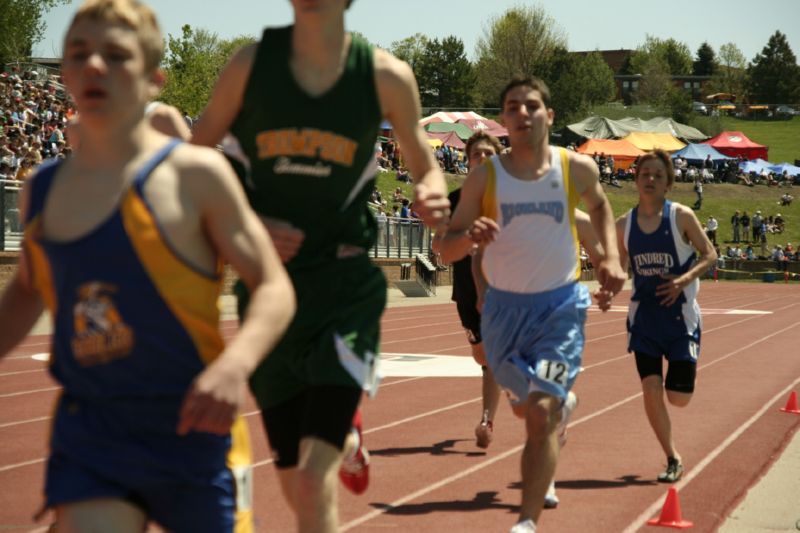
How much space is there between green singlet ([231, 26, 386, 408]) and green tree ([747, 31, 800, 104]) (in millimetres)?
158688

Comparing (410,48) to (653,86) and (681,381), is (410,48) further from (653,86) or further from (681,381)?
(681,381)

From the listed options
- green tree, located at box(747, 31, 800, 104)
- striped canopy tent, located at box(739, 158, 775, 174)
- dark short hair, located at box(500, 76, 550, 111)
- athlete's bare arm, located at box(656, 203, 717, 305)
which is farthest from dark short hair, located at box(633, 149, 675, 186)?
green tree, located at box(747, 31, 800, 104)

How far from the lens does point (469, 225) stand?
252 inches

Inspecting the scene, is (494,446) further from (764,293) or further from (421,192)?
(764,293)

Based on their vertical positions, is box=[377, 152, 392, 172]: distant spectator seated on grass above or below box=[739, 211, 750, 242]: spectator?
above

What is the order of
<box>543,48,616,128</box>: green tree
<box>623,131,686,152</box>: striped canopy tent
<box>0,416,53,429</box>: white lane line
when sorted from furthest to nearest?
<box>543,48,616,128</box>: green tree < <box>623,131,686,152</box>: striped canopy tent < <box>0,416,53,429</box>: white lane line

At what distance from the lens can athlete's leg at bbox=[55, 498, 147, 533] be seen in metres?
3.02

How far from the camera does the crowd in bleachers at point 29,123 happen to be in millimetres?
25328

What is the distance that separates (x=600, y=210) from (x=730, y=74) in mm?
173578

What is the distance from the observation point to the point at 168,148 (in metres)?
3.19

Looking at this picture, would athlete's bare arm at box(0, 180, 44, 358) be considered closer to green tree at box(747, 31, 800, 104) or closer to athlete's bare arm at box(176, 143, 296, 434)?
athlete's bare arm at box(176, 143, 296, 434)

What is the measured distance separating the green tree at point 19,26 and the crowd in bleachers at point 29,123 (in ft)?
94.9

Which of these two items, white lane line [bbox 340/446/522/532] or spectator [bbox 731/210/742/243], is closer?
white lane line [bbox 340/446/522/532]

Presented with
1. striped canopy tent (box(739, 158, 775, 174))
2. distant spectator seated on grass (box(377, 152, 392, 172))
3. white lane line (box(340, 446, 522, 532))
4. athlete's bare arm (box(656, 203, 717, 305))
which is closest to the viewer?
white lane line (box(340, 446, 522, 532))
